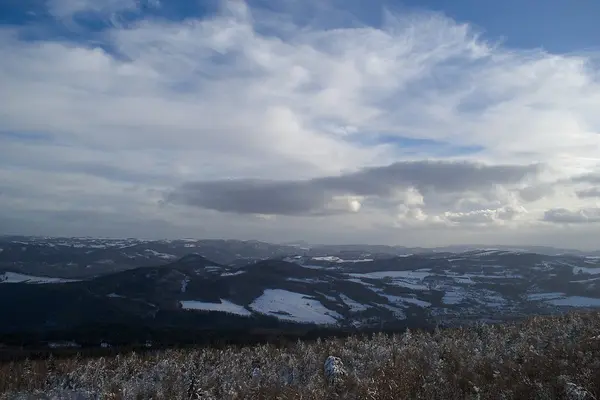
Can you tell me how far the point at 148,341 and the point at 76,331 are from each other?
1506 inches

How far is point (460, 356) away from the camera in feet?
101

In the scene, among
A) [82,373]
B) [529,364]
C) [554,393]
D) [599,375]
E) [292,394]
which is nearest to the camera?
[554,393]

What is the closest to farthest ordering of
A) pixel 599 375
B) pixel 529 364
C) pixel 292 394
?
pixel 599 375 < pixel 292 394 < pixel 529 364

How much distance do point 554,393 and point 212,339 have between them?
15407cm

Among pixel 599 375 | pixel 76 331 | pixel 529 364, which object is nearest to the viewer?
pixel 599 375

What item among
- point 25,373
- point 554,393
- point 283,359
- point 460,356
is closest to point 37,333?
point 25,373

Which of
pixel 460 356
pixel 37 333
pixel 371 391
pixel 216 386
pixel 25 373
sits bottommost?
pixel 37 333

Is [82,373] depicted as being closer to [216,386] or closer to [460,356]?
[216,386]

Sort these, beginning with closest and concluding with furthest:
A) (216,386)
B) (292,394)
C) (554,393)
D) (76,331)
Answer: (554,393) < (292,394) < (216,386) < (76,331)

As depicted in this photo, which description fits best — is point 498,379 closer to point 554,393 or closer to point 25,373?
point 554,393

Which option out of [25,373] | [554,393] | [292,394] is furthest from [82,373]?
[554,393]

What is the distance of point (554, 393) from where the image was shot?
1656 centimetres

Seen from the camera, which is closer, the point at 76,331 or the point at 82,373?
the point at 82,373

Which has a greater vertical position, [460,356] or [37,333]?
[460,356]
